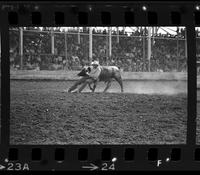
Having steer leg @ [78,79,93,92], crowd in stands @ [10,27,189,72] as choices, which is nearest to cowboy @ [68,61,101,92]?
steer leg @ [78,79,93,92]

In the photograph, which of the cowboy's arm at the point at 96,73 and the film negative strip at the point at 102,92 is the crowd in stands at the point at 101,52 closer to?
the film negative strip at the point at 102,92

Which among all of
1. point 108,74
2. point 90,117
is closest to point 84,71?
point 108,74

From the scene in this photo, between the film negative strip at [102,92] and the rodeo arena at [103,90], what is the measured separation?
0.02 metres

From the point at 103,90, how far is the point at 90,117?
476 millimetres

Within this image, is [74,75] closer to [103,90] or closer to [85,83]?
[85,83]

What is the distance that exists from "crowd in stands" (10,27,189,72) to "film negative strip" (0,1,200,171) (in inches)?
0.6

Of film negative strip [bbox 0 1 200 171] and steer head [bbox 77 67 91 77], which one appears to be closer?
film negative strip [bbox 0 1 200 171]

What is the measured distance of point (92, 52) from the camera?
11.8 metres

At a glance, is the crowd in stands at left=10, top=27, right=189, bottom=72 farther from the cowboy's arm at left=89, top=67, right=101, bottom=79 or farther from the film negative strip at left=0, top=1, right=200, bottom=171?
the cowboy's arm at left=89, top=67, right=101, bottom=79

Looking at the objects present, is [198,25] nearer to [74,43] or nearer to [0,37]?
[74,43]

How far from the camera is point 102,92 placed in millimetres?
11805

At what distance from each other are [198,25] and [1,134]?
354 cm

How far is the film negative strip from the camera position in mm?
11664
